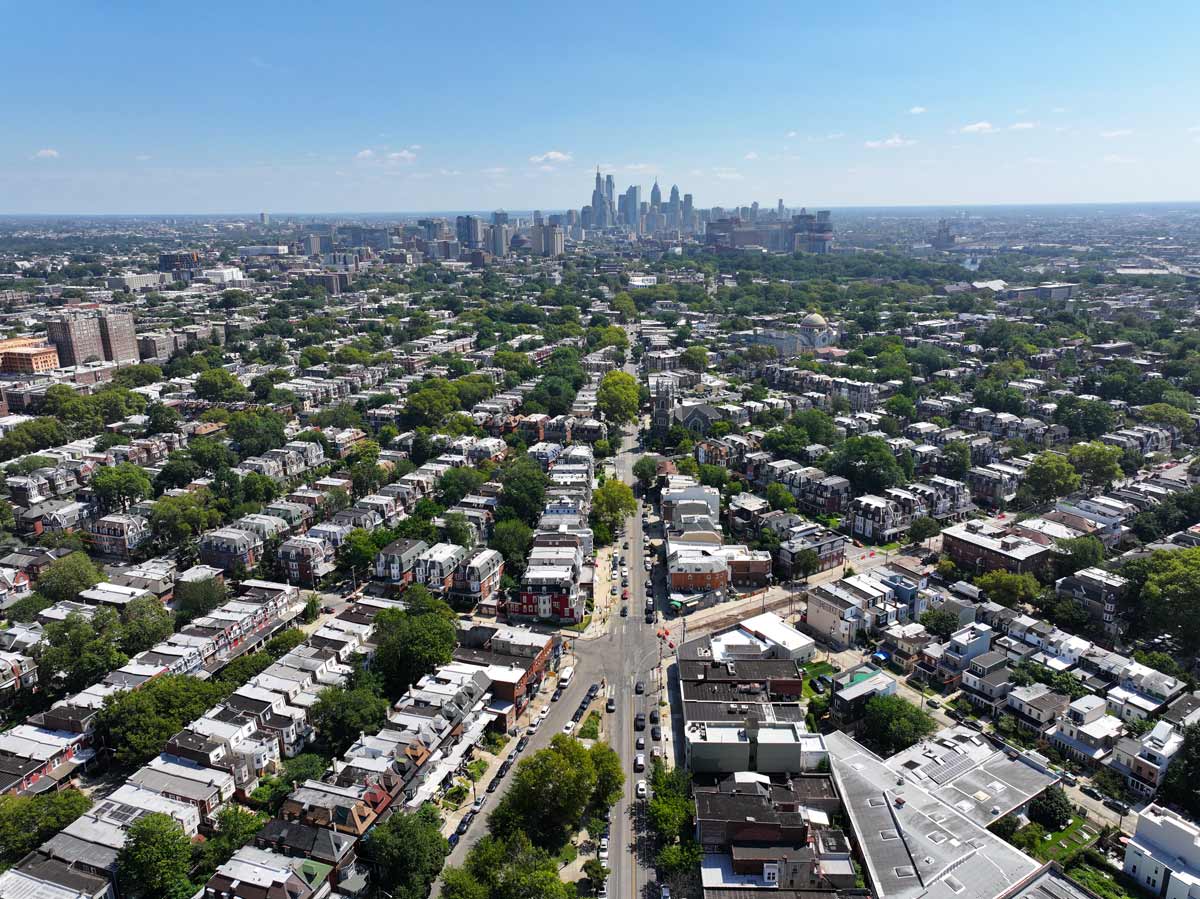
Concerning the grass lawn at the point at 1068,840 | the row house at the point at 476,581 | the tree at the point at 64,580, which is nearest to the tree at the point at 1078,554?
the grass lawn at the point at 1068,840

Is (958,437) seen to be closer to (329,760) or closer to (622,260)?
(329,760)

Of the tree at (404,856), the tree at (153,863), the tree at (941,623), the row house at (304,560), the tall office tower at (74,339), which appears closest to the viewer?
the tree at (153,863)

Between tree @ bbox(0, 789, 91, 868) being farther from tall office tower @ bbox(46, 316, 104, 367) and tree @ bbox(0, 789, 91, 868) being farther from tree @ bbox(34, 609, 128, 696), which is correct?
tall office tower @ bbox(46, 316, 104, 367)

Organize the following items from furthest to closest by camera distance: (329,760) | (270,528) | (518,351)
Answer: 1. (518,351)
2. (270,528)
3. (329,760)

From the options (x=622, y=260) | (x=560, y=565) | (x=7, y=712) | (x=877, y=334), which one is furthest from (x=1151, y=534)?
(x=622, y=260)

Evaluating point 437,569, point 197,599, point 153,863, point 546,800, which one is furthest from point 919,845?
point 197,599

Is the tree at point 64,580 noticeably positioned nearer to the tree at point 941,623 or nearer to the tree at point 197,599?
the tree at point 197,599

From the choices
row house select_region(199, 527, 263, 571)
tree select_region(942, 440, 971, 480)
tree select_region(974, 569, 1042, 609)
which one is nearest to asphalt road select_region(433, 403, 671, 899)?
tree select_region(974, 569, 1042, 609)

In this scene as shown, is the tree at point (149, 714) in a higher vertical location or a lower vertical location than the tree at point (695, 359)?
lower
